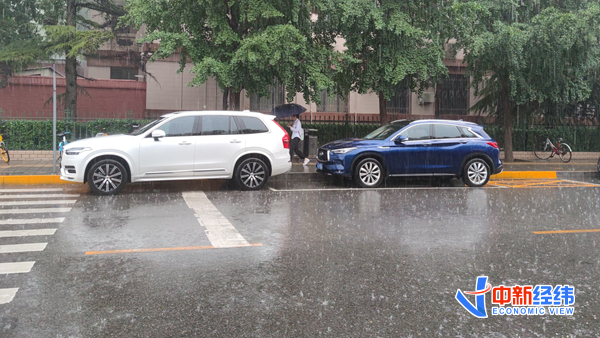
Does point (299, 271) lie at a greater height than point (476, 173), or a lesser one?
lesser

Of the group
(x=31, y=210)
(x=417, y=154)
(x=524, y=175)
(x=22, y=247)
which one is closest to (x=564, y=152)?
(x=524, y=175)

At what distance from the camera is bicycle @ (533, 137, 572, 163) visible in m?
21.7

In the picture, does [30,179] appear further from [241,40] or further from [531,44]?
[531,44]

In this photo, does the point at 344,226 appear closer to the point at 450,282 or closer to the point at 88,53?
the point at 450,282

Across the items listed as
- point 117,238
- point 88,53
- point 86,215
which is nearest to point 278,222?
point 117,238

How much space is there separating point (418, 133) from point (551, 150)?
481 inches

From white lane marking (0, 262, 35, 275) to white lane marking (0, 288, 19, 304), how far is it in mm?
599

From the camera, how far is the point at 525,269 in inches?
221

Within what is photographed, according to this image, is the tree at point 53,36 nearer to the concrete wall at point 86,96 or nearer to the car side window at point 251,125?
the concrete wall at point 86,96

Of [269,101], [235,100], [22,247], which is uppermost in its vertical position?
[269,101]

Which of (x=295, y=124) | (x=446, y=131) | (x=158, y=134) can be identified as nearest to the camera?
(x=158, y=134)

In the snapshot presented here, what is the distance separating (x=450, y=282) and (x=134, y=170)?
7.67 metres

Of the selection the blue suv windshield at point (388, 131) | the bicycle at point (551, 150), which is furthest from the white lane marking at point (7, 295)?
the bicycle at point (551, 150)

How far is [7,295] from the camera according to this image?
15.2ft
